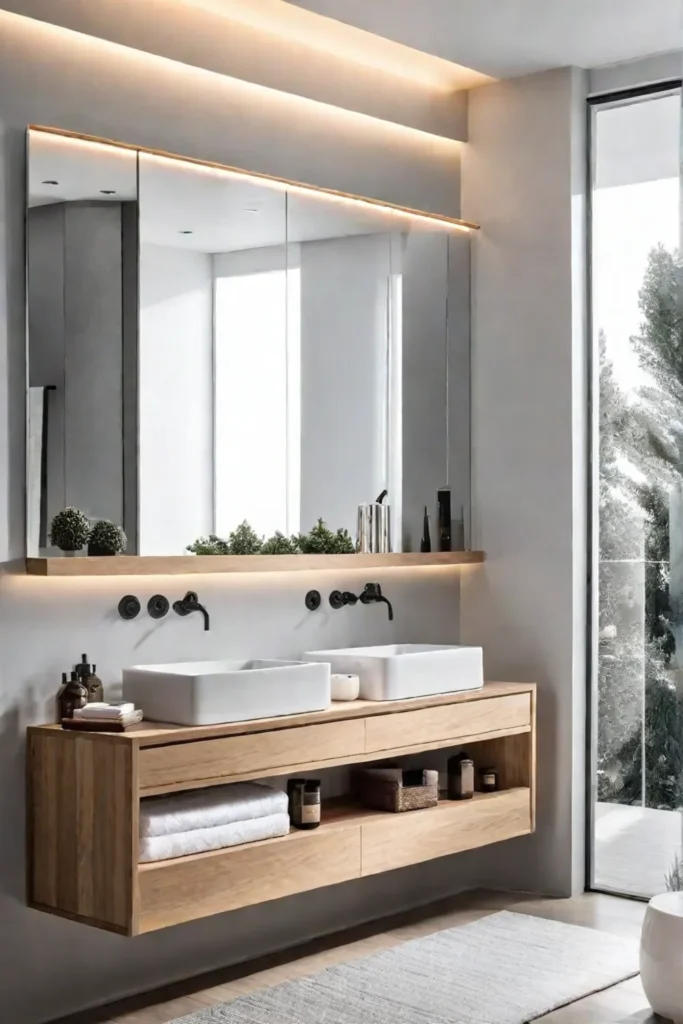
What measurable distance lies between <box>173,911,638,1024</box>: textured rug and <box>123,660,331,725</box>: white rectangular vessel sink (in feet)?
2.65

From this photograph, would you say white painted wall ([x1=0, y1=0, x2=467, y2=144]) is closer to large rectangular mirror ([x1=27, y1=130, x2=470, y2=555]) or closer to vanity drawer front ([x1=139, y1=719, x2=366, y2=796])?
large rectangular mirror ([x1=27, y1=130, x2=470, y2=555])

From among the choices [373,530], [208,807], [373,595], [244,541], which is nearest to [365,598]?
[373,595]

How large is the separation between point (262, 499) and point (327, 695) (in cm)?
70

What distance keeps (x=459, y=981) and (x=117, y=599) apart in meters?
1.50

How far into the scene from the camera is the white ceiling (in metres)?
3.99

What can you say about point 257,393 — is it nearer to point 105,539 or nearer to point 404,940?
point 105,539

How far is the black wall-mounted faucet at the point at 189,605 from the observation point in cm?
395

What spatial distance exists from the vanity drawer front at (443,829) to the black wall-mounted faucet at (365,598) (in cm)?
74

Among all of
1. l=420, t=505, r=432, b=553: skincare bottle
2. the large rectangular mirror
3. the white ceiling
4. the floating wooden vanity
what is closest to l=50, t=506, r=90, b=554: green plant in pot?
the large rectangular mirror

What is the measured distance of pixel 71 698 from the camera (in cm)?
354

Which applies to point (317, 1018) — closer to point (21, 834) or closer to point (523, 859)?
point (21, 834)

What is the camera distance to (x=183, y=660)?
3984 millimetres

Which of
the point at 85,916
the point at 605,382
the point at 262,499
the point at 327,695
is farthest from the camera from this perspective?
the point at 605,382

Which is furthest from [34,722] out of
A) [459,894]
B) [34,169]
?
[459,894]
